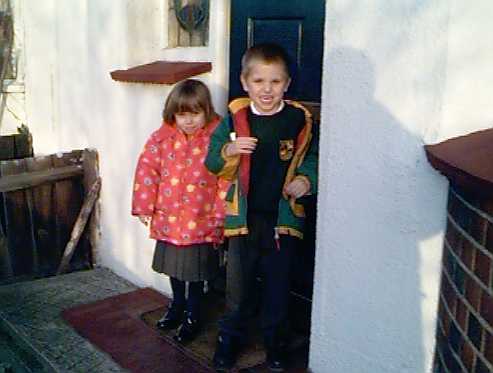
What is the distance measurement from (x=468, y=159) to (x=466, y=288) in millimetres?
401

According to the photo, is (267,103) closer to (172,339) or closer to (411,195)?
(411,195)

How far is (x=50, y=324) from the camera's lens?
11.8ft

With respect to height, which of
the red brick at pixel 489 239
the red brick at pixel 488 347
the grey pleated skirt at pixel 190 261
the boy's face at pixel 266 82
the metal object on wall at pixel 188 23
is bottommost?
the grey pleated skirt at pixel 190 261

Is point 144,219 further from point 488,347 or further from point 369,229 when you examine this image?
point 488,347

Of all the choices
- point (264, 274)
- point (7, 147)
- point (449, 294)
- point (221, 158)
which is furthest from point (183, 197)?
point (7, 147)

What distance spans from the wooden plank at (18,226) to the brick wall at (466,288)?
10.9 feet

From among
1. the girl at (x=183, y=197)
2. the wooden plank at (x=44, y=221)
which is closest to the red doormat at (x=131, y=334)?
the girl at (x=183, y=197)

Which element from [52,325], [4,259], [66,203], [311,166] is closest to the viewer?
[311,166]

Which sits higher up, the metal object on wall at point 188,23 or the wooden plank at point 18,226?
the metal object on wall at point 188,23

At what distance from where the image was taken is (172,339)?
3328 mm

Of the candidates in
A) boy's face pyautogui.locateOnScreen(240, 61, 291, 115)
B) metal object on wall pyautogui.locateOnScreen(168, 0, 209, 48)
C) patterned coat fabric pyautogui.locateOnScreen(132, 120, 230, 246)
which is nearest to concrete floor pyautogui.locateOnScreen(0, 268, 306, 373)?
patterned coat fabric pyautogui.locateOnScreen(132, 120, 230, 246)

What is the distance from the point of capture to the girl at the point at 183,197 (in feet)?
10.4

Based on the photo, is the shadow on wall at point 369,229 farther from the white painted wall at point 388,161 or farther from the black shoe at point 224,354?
the black shoe at point 224,354

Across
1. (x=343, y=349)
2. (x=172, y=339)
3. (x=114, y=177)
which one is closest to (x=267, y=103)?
(x=343, y=349)
